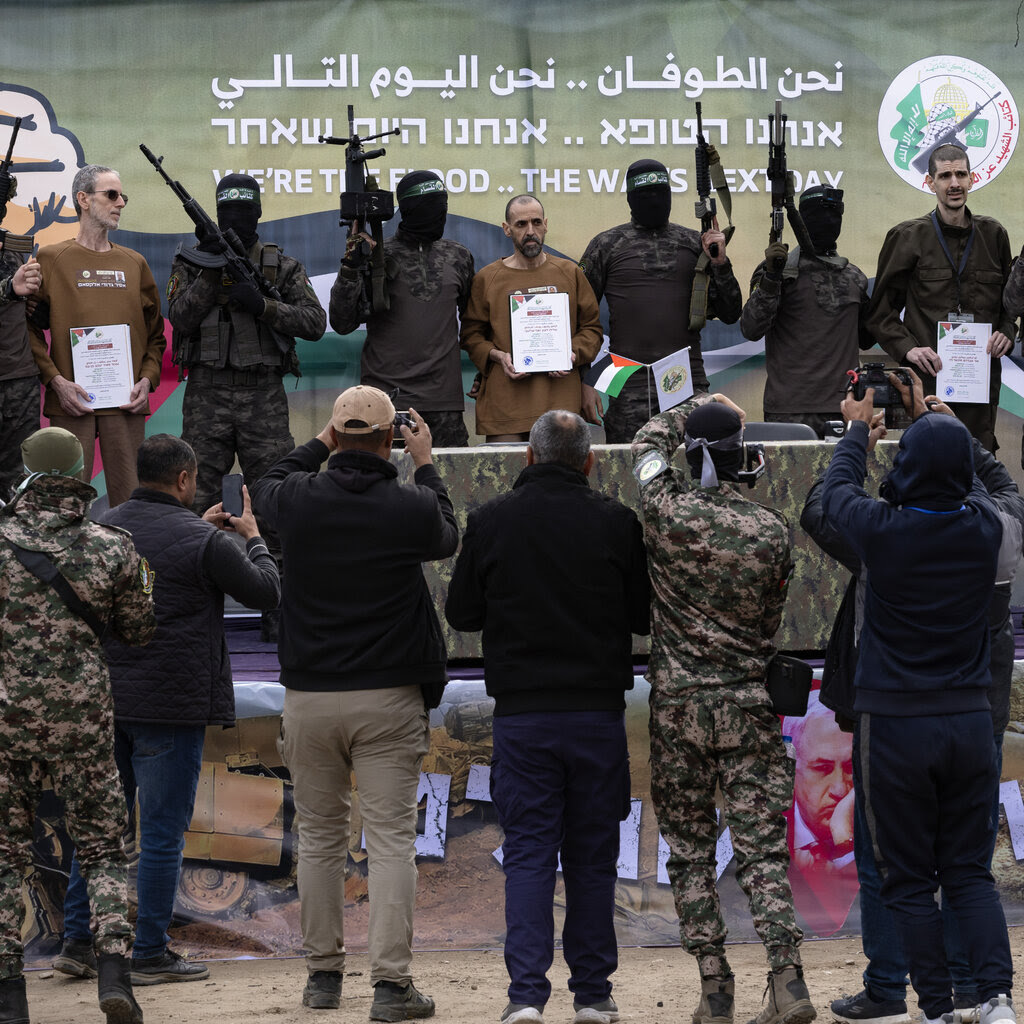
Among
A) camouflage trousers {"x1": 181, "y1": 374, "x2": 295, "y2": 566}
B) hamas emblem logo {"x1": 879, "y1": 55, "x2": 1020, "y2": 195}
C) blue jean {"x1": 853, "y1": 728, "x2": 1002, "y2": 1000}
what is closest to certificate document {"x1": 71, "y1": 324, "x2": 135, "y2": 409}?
camouflage trousers {"x1": 181, "y1": 374, "x2": 295, "y2": 566}

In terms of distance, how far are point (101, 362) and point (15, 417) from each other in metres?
0.48

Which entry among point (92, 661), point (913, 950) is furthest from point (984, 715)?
point (92, 661)

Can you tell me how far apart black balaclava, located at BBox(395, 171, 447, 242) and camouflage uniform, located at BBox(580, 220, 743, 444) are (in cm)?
82

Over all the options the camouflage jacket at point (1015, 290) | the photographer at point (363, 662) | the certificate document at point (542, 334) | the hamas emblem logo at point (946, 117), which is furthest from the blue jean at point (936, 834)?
the hamas emblem logo at point (946, 117)

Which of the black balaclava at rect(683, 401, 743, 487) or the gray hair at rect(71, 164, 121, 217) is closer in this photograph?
the black balaclava at rect(683, 401, 743, 487)

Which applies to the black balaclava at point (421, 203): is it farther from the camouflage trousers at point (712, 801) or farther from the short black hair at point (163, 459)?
the camouflage trousers at point (712, 801)

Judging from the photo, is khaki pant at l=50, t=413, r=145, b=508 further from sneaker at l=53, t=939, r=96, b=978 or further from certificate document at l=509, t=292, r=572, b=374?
sneaker at l=53, t=939, r=96, b=978

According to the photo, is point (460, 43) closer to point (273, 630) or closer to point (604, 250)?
point (604, 250)

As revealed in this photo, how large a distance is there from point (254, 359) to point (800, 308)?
2680 millimetres

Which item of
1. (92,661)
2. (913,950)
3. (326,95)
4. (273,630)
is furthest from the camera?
(326,95)

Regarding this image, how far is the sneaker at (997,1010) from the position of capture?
156 inches

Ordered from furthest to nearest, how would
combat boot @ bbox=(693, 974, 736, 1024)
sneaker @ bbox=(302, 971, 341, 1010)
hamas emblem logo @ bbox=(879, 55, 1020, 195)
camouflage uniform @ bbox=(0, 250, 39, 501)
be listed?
hamas emblem logo @ bbox=(879, 55, 1020, 195) < camouflage uniform @ bbox=(0, 250, 39, 501) < sneaker @ bbox=(302, 971, 341, 1010) < combat boot @ bbox=(693, 974, 736, 1024)

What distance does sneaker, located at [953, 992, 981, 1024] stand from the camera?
14.4ft

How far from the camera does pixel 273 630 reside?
6957 millimetres
